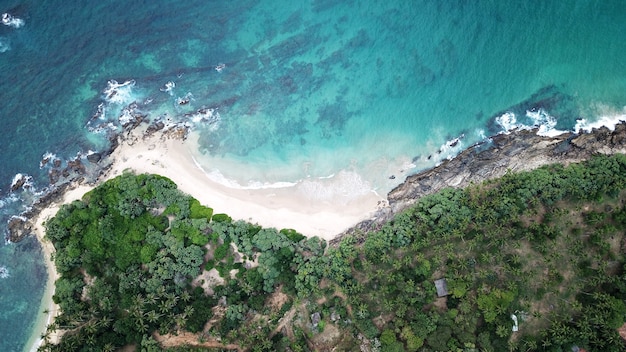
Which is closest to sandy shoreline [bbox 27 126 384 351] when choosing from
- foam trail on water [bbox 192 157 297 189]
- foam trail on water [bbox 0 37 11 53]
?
foam trail on water [bbox 192 157 297 189]

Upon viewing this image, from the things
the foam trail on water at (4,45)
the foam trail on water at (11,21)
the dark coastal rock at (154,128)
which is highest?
the foam trail on water at (11,21)

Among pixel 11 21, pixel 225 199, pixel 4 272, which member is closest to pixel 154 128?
pixel 225 199

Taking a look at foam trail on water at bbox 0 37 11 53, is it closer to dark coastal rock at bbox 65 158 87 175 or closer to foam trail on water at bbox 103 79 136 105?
foam trail on water at bbox 103 79 136 105

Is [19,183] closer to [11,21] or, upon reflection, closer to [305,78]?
[11,21]

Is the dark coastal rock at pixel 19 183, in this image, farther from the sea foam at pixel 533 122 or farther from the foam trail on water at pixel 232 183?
the sea foam at pixel 533 122

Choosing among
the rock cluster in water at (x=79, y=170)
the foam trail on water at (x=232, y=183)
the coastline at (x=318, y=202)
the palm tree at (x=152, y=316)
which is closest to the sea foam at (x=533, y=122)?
the coastline at (x=318, y=202)

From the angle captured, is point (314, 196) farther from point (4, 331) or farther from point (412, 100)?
point (4, 331)

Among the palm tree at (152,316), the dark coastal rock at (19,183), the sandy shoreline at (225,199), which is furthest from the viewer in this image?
the dark coastal rock at (19,183)

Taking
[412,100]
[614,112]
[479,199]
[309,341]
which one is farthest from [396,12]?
[309,341]
